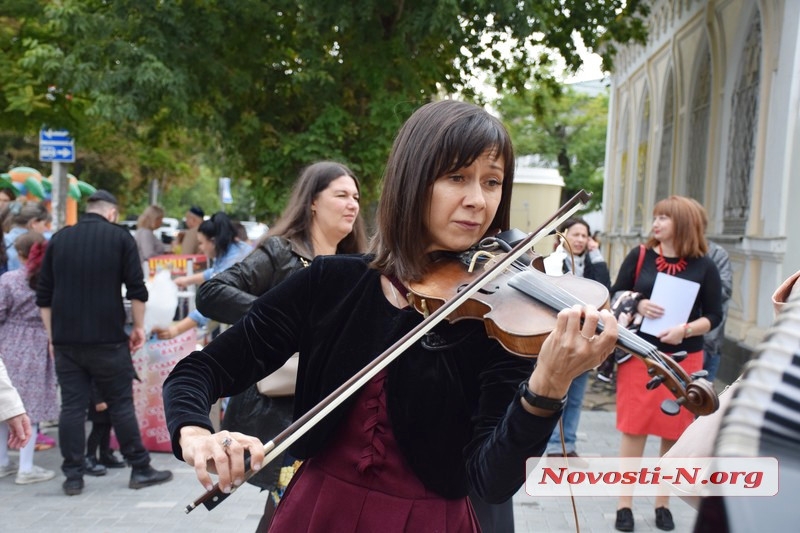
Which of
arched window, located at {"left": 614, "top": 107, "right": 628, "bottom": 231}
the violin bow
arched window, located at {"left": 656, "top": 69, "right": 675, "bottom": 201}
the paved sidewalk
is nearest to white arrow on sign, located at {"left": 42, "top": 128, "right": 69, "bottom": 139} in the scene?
the paved sidewalk

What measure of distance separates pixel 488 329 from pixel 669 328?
325 cm

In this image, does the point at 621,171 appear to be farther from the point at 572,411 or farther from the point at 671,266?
the point at 671,266

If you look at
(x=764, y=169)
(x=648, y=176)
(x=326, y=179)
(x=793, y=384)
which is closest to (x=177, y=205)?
(x=648, y=176)

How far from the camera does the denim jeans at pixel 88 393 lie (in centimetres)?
555

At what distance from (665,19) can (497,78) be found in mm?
6131

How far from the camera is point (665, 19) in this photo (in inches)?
640

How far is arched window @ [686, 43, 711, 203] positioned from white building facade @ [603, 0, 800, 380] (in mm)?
19

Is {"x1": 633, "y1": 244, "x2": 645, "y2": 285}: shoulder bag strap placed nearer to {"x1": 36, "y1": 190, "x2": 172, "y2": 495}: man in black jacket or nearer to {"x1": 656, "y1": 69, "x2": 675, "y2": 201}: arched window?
{"x1": 36, "y1": 190, "x2": 172, "y2": 495}: man in black jacket

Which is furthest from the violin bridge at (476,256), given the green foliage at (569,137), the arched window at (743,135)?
the green foliage at (569,137)

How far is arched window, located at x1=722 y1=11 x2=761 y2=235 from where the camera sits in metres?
10.3

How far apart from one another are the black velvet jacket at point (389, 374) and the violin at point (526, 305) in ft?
0.14

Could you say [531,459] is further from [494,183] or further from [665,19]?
[665,19]

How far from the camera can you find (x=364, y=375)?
1632mm

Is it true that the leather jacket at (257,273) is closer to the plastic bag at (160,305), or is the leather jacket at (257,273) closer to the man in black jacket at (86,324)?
the man in black jacket at (86,324)
